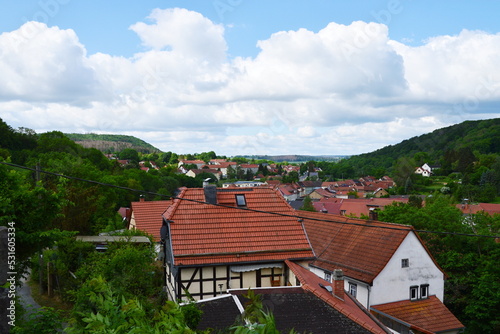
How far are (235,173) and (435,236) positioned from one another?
16175cm

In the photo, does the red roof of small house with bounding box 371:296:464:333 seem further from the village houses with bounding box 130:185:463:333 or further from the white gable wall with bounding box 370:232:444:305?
the white gable wall with bounding box 370:232:444:305

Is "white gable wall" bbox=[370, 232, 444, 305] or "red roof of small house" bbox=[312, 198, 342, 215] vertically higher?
"white gable wall" bbox=[370, 232, 444, 305]

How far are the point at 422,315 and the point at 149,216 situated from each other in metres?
18.2

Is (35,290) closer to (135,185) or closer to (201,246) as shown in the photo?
(201,246)

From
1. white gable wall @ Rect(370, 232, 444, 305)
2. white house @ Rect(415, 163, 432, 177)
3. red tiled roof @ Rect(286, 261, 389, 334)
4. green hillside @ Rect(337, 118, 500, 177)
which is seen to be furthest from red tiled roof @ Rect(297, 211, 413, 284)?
white house @ Rect(415, 163, 432, 177)

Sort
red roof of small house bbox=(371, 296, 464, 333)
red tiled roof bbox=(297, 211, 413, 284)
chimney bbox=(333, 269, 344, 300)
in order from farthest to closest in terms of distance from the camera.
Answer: red tiled roof bbox=(297, 211, 413, 284) → red roof of small house bbox=(371, 296, 464, 333) → chimney bbox=(333, 269, 344, 300)

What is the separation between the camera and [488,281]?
2156 centimetres

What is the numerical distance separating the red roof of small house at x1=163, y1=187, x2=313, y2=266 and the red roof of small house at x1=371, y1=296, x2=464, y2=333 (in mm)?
4892

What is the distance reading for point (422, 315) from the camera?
17.6 metres

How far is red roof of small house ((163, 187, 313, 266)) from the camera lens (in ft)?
50.1

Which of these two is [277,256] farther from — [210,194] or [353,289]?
[353,289]

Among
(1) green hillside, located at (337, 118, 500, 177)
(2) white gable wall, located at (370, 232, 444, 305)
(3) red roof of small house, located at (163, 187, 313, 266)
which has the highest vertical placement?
(1) green hillside, located at (337, 118, 500, 177)

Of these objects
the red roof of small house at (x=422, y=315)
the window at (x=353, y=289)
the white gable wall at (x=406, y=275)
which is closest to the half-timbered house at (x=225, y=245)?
the window at (x=353, y=289)

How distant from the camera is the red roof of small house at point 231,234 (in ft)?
50.1
